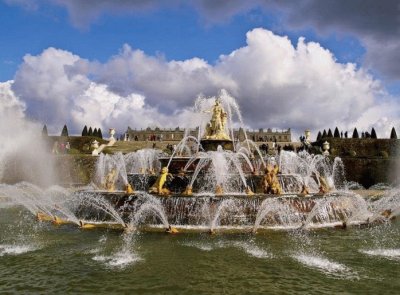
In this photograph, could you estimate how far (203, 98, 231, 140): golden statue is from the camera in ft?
76.6

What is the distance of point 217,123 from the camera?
23.4m

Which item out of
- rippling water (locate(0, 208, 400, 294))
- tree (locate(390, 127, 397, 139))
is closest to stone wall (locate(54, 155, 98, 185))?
rippling water (locate(0, 208, 400, 294))

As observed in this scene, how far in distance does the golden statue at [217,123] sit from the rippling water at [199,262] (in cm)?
1091

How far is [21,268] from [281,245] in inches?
253

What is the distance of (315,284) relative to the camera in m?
7.70

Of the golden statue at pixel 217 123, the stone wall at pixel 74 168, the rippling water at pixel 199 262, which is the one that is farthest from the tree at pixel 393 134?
the rippling water at pixel 199 262

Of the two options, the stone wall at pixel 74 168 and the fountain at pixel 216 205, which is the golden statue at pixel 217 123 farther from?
the stone wall at pixel 74 168

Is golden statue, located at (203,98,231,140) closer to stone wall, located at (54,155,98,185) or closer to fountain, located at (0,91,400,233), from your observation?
fountain, located at (0,91,400,233)

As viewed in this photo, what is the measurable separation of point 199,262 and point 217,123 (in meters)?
14.8

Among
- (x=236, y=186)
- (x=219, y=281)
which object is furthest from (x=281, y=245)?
(x=236, y=186)

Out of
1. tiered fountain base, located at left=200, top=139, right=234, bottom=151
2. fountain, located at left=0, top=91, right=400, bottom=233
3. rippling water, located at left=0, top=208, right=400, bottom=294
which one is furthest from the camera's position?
tiered fountain base, located at left=200, top=139, right=234, bottom=151

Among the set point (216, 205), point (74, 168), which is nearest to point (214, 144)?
point (216, 205)

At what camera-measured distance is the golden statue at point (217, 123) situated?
76.6 feet

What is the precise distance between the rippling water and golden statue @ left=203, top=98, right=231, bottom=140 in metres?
10.9
